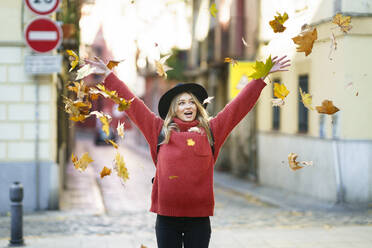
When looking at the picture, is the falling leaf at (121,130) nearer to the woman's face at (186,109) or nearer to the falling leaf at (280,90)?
the woman's face at (186,109)

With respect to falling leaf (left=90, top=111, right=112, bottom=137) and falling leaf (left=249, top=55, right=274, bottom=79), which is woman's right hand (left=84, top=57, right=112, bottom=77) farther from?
falling leaf (left=249, top=55, right=274, bottom=79)

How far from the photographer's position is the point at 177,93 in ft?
14.8

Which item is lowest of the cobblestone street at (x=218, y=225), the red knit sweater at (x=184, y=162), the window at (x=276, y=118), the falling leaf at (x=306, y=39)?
the cobblestone street at (x=218, y=225)

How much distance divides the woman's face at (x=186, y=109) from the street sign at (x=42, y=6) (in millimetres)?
6734

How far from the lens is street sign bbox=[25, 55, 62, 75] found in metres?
10.7

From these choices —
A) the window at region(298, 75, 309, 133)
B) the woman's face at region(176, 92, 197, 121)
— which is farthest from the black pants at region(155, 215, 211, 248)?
the window at region(298, 75, 309, 133)

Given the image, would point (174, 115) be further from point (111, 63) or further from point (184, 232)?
point (184, 232)

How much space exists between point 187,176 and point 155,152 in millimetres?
387

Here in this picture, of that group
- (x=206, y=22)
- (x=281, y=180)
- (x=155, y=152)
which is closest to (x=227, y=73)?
(x=206, y=22)

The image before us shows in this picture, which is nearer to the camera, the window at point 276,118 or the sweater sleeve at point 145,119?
the sweater sleeve at point 145,119

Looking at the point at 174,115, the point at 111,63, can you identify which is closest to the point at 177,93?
the point at 174,115

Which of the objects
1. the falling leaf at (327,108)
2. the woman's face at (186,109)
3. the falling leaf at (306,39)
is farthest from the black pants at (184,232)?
the falling leaf at (306,39)

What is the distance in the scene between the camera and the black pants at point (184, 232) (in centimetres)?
419

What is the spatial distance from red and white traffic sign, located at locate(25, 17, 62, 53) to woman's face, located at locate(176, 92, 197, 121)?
21.9 ft
